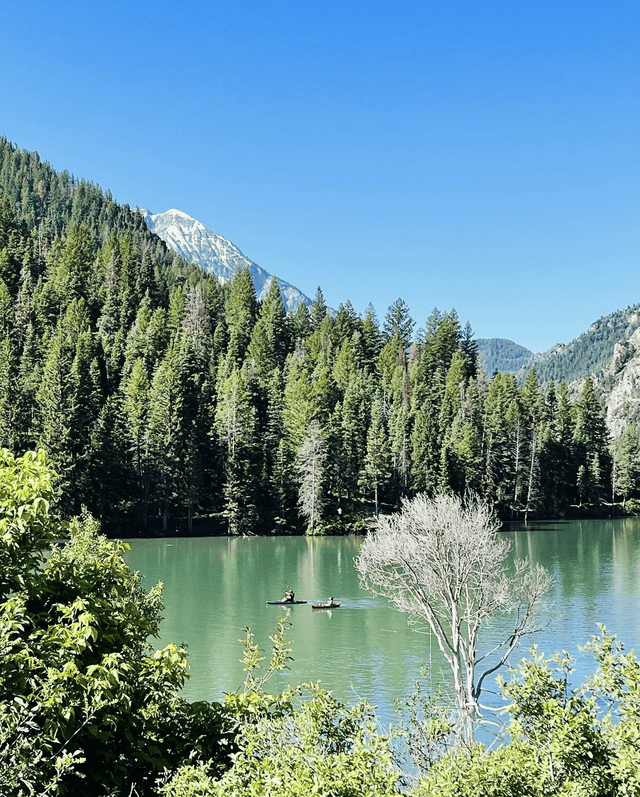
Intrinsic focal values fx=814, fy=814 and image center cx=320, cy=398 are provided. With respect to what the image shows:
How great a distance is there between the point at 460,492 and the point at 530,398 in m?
21.0

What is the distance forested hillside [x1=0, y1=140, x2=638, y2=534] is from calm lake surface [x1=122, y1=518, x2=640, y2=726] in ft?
29.6

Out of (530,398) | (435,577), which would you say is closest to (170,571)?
(435,577)

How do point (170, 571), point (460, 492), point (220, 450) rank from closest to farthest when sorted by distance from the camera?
point (170, 571) < point (220, 450) < point (460, 492)

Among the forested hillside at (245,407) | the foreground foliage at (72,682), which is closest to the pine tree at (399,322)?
the forested hillside at (245,407)

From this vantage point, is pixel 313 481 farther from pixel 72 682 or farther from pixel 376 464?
pixel 72 682

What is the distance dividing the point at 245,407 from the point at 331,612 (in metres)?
49.0

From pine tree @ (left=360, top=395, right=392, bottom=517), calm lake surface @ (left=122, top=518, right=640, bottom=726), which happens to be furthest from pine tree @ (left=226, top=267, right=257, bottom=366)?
calm lake surface @ (left=122, top=518, right=640, bottom=726)

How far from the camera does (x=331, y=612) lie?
3984 centimetres

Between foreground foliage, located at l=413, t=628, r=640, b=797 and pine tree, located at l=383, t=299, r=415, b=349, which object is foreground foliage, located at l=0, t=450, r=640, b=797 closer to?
foreground foliage, located at l=413, t=628, r=640, b=797

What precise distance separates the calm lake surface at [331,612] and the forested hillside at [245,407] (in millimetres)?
9033

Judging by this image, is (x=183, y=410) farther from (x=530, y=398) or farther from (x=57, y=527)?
(x=57, y=527)

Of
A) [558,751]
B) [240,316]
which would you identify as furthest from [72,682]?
[240,316]

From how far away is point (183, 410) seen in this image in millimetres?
83562

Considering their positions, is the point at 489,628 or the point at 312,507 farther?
the point at 312,507
